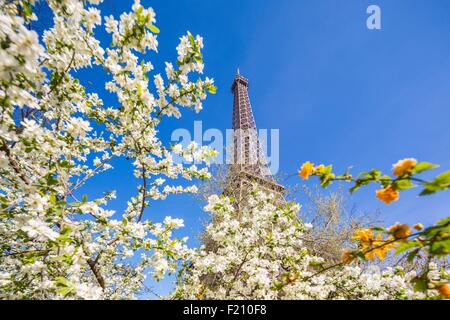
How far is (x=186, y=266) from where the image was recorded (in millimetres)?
3633

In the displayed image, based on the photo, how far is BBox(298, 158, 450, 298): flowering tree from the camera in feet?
3.49

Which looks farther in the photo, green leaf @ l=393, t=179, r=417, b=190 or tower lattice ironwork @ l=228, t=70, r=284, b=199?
tower lattice ironwork @ l=228, t=70, r=284, b=199

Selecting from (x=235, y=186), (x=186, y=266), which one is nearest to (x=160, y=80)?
(x=186, y=266)

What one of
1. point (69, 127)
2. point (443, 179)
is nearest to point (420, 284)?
point (443, 179)

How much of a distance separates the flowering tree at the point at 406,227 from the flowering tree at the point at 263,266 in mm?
2205

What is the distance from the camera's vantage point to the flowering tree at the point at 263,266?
3.65 metres

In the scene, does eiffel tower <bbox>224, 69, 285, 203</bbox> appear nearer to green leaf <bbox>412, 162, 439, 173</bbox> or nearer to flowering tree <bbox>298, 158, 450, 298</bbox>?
flowering tree <bbox>298, 158, 450, 298</bbox>

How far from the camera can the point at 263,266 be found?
14.9 feet

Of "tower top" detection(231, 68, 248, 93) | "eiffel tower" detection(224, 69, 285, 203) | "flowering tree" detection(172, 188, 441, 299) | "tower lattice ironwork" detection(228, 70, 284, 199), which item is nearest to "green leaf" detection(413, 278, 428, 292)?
"flowering tree" detection(172, 188, 441, 299)

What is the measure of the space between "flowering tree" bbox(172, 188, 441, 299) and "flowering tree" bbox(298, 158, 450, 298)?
2.20 m

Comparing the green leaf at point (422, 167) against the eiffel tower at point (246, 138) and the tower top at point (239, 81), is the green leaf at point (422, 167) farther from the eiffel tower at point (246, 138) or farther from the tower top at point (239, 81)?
the tower top at point (239, 81)

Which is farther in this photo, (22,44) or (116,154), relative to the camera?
(116,154)

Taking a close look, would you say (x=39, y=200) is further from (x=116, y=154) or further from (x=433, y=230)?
(x=433, y=230)
